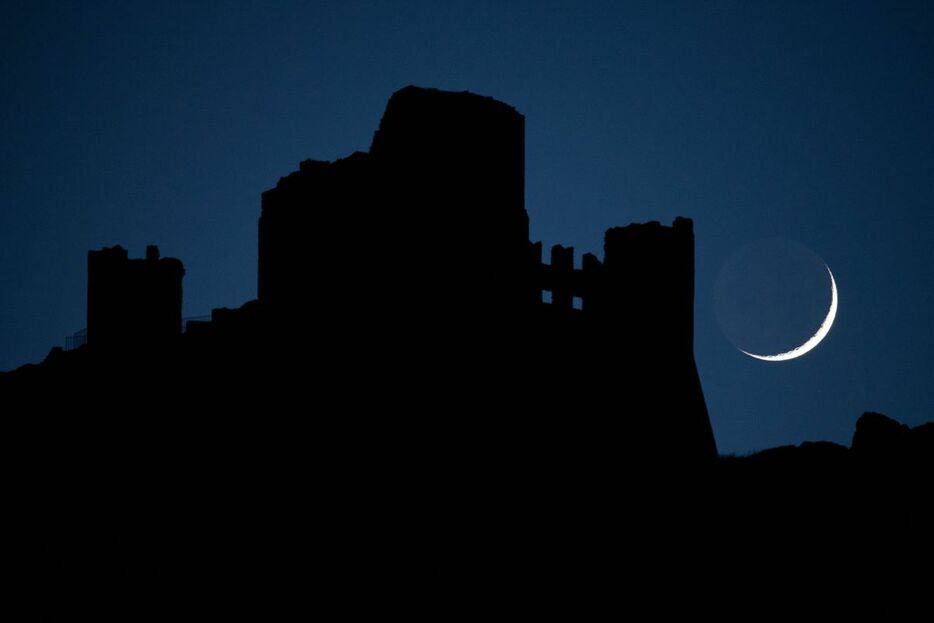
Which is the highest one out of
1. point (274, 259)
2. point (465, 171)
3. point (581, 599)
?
point (465, 171)

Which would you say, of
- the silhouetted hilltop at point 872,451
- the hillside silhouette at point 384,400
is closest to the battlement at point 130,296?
the hillside silhouette at point 384,400

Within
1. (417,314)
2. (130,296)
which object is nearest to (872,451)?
(417,314)

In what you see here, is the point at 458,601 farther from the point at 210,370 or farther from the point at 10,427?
the point at 10,427

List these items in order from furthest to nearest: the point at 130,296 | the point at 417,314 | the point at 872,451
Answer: the point at 872,451, the point at 130,296, the point at 417,314

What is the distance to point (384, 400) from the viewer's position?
25359 millimetres

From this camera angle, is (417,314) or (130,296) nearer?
(417,314)

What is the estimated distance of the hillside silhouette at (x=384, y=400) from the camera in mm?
24641

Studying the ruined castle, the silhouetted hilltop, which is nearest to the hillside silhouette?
the ruined castle

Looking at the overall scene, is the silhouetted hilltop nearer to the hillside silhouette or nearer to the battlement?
the hillside silhouette

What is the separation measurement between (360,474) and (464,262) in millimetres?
5081

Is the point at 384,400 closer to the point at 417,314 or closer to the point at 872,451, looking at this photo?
the point at 417,314

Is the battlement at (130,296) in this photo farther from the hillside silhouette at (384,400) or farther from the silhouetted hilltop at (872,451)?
the silhouetted hilltop at (872,451)

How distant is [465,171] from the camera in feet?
87.0

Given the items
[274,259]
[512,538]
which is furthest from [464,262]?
[512,538]
